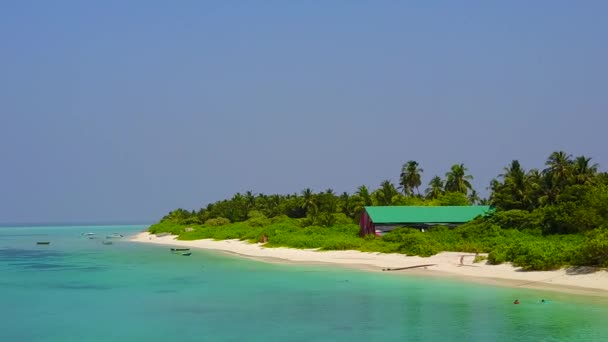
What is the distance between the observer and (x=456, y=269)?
4006 centimetres

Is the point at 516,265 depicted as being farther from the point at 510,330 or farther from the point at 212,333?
the point at 212,333

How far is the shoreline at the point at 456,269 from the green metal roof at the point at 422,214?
7.13m

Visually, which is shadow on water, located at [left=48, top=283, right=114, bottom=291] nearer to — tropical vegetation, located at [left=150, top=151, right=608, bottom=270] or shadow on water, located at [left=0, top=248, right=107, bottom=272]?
shadow on water, located at [left=0, top=248, right=107, bottom=272]

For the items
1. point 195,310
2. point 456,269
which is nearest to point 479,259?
point 456,269

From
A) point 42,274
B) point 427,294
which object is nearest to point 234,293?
point 427,294

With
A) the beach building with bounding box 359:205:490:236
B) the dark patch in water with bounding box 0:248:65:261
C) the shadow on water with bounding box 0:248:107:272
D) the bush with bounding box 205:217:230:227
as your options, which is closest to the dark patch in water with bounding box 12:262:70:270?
the shadow on water with bounding box 0:248:107:272

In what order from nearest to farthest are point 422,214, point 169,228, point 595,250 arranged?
point 595,250 < point 422,214 < point 169,228

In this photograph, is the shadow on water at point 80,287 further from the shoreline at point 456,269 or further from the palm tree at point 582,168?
the palm tree at point 582,168

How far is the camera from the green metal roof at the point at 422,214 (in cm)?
5962

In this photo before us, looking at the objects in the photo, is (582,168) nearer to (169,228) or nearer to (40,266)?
(40,266)

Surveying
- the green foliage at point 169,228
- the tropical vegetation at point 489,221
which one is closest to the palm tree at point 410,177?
the tropical vegetation at point 489,221

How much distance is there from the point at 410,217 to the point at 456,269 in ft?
67.4

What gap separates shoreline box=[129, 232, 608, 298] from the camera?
105 ft

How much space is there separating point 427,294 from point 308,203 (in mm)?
62652
